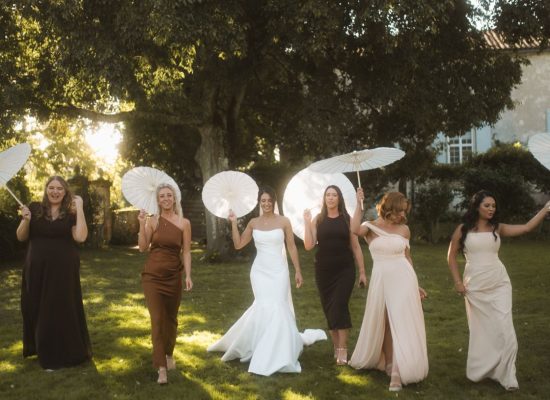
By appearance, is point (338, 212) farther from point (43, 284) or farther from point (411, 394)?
point (43, 284)

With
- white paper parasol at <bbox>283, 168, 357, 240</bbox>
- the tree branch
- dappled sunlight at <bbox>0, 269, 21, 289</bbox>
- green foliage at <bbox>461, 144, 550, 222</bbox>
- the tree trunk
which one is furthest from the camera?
green foliage at <bbox>461, 144, 550, 222</bbox>

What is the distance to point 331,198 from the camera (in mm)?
7984

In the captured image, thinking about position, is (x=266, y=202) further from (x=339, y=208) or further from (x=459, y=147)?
(x=459, y=147)

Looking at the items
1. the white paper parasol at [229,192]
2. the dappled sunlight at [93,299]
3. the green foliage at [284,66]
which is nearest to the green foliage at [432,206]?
the green foliage at [284,66]

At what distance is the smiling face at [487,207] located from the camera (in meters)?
6.98

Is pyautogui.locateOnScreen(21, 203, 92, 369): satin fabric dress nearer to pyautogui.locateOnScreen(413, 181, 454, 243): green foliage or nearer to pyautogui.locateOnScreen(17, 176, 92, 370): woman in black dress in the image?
pyautogui.locateOnScreen(17, 176, 92, 370): woman in black dress

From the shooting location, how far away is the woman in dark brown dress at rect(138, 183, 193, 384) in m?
7.17

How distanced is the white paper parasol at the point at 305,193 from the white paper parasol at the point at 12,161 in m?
3.26

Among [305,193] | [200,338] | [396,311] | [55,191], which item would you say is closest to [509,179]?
[305,193]

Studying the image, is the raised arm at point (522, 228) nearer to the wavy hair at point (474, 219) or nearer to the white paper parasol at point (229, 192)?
the wavy hair at point (474, 219)

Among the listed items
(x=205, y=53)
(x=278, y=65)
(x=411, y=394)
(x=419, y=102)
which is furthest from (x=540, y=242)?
(x=411, y=394)

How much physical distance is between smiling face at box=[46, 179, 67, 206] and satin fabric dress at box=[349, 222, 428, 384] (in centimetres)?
362

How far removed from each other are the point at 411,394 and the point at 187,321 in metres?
4.87

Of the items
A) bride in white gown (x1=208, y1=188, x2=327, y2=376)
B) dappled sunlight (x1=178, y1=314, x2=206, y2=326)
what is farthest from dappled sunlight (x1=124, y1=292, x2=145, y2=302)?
bride in white gown (x1=208, y1=188, x2=327, y2=376)
